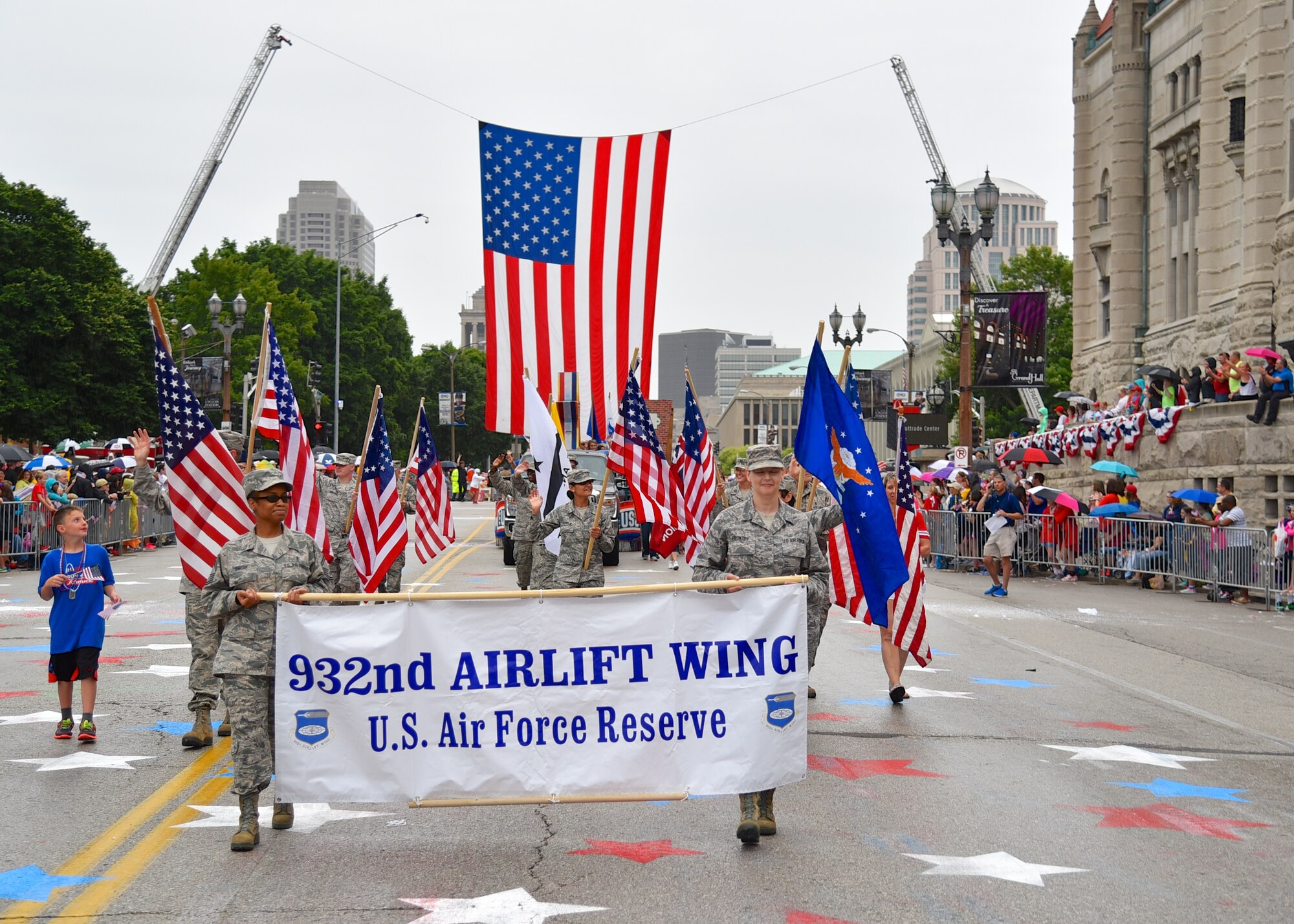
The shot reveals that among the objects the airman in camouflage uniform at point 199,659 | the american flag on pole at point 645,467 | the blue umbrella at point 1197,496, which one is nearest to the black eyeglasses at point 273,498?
the airman in camouflage uniform at point 199,659

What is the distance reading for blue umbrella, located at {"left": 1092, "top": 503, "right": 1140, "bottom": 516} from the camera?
2405cm

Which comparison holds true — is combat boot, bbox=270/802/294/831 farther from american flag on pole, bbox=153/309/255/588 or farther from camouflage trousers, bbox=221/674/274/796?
american flag on pole, bbox=153/309/255/588

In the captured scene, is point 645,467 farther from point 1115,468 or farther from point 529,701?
point 1115,468

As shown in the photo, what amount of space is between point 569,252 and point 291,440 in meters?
9.68

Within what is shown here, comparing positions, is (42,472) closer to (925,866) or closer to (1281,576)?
(1281,576)

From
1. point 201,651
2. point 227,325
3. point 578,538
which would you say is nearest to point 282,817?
point 201,651

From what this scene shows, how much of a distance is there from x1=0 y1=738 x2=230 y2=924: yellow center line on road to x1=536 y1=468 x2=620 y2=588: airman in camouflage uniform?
3271 mm

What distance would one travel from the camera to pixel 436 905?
18.5ft

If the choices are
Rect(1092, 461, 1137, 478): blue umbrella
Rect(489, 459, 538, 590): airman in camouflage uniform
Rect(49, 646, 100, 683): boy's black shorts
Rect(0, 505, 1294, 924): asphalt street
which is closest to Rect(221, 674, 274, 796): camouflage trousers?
Rect(0, 505, 1294, 924): asphalt street

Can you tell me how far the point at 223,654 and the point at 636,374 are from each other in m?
Result: 7.47

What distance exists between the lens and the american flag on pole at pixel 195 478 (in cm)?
888

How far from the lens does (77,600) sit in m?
9.09

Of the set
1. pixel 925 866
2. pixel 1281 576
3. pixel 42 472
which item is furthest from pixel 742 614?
pixel 42 472

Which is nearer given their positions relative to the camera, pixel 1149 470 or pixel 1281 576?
pixel 1281 576
